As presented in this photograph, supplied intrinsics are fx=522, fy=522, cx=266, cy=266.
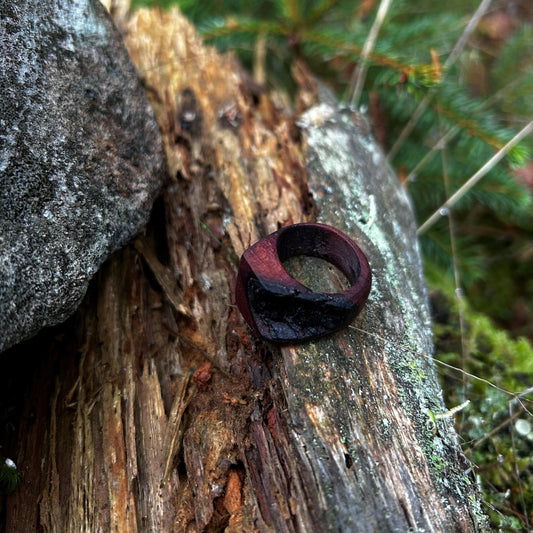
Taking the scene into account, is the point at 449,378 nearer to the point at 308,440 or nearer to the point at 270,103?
the point at 308,440

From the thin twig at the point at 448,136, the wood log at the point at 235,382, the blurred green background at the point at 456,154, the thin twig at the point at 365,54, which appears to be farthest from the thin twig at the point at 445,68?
the wood log at the point at 235,382

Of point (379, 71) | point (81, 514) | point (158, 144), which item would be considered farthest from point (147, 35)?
point (81, 514)

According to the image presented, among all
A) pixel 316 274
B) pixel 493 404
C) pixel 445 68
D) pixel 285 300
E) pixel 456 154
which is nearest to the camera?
pixel 285 300

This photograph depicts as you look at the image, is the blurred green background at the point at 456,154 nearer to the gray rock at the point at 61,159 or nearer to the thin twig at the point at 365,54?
the thin twig at the point at 365,54

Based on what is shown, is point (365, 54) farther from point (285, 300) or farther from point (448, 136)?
point (285, 300)

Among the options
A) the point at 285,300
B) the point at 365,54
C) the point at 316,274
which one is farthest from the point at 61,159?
the point at 365,54

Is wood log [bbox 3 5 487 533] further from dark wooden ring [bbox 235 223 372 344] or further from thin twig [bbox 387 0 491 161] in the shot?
thin twig [bbox 387 0 491 161]

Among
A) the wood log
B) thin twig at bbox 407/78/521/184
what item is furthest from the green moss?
thin twig at bbox 407/78/521/184
